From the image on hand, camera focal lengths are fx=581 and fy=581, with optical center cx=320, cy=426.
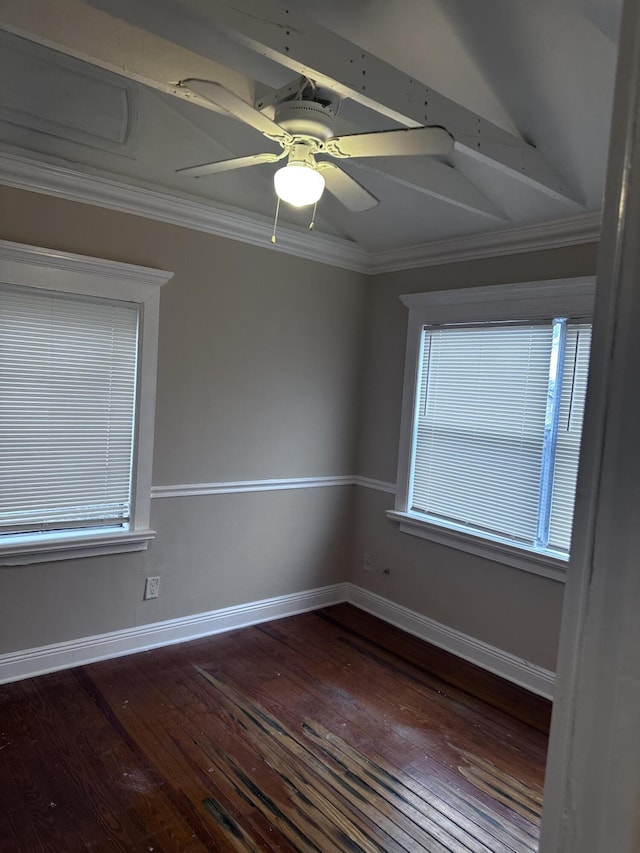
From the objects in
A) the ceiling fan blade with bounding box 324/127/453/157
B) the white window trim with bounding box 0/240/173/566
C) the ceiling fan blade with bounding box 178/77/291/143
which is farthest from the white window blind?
the ceiling fan blade with bounding box 324/127/453/157

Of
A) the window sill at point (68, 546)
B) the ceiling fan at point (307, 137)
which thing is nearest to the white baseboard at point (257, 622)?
the window sill at point (68, 546)

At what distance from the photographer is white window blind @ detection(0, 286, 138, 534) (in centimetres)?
284

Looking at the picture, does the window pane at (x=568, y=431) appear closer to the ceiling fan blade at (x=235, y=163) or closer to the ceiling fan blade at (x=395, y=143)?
the ceiling fan blade at (x=395, y=143)

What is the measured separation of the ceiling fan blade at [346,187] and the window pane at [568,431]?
1451 millimetres

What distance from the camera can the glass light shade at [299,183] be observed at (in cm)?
189

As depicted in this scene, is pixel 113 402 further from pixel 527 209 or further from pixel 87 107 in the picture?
pixel 527 209

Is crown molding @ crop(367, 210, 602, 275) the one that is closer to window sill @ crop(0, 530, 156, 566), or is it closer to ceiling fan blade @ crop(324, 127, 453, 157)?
ceiling fan blade @ crop(324, 127, 453, 157)

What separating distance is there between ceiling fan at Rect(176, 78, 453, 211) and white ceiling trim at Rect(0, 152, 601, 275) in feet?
3.77

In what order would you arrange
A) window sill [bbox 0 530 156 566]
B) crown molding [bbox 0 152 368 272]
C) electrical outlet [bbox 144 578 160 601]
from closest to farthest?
crown molding [bbox 0 152 368 272]
window sill [bbox 0 530 156 566]
electrical outlet [bbox 144 578 160 601]

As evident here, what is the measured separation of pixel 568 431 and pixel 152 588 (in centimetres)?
249

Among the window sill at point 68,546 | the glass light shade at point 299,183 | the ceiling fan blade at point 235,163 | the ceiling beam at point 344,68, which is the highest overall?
the ceiling beam at point 344,68

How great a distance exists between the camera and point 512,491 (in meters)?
3.37

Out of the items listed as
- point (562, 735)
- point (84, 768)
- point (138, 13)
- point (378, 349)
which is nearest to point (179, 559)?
point (84, 768)

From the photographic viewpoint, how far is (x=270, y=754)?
8.30 feet
